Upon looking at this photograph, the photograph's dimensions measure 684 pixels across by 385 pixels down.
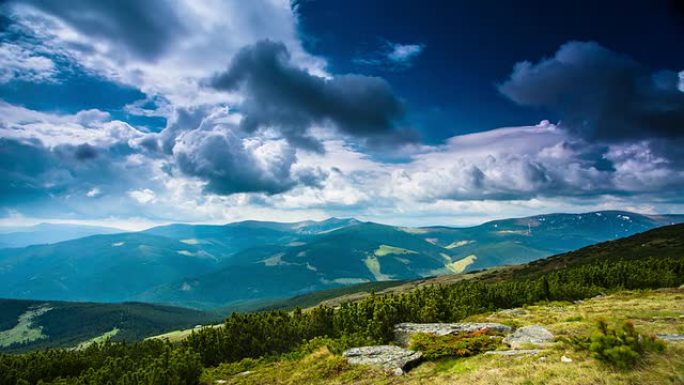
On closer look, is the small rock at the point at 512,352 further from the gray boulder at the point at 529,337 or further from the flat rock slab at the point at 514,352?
the gray boulder at the point at 529,337

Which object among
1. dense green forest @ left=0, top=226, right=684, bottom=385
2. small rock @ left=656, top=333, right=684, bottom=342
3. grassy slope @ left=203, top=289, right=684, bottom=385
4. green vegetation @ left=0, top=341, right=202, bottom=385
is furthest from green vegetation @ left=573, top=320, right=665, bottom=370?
green vegetation @ left=0, top=341, right=202, bottom=385

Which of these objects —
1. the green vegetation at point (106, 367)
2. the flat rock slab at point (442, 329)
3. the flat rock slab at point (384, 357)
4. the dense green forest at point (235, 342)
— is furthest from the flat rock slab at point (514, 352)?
the green vegetation at point (106, 367)

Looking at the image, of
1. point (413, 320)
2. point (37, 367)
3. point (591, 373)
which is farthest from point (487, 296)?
point (37, 367)

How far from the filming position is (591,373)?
1593 cm

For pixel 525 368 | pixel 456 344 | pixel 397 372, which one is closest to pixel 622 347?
pixel 525 368

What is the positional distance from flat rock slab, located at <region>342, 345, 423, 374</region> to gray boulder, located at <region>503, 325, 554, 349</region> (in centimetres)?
575

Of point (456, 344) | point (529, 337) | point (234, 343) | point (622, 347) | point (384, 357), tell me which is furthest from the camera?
point (234, 343)

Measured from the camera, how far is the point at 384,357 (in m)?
23.6

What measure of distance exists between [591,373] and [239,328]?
28.3 m

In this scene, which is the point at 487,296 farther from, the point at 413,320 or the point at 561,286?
the point at 413,320

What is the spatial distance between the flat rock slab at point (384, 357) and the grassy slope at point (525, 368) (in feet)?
2.01

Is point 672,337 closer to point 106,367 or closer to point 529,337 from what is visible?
point 529,337

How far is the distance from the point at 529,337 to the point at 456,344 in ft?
16.0

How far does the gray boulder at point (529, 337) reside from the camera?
891 inches
